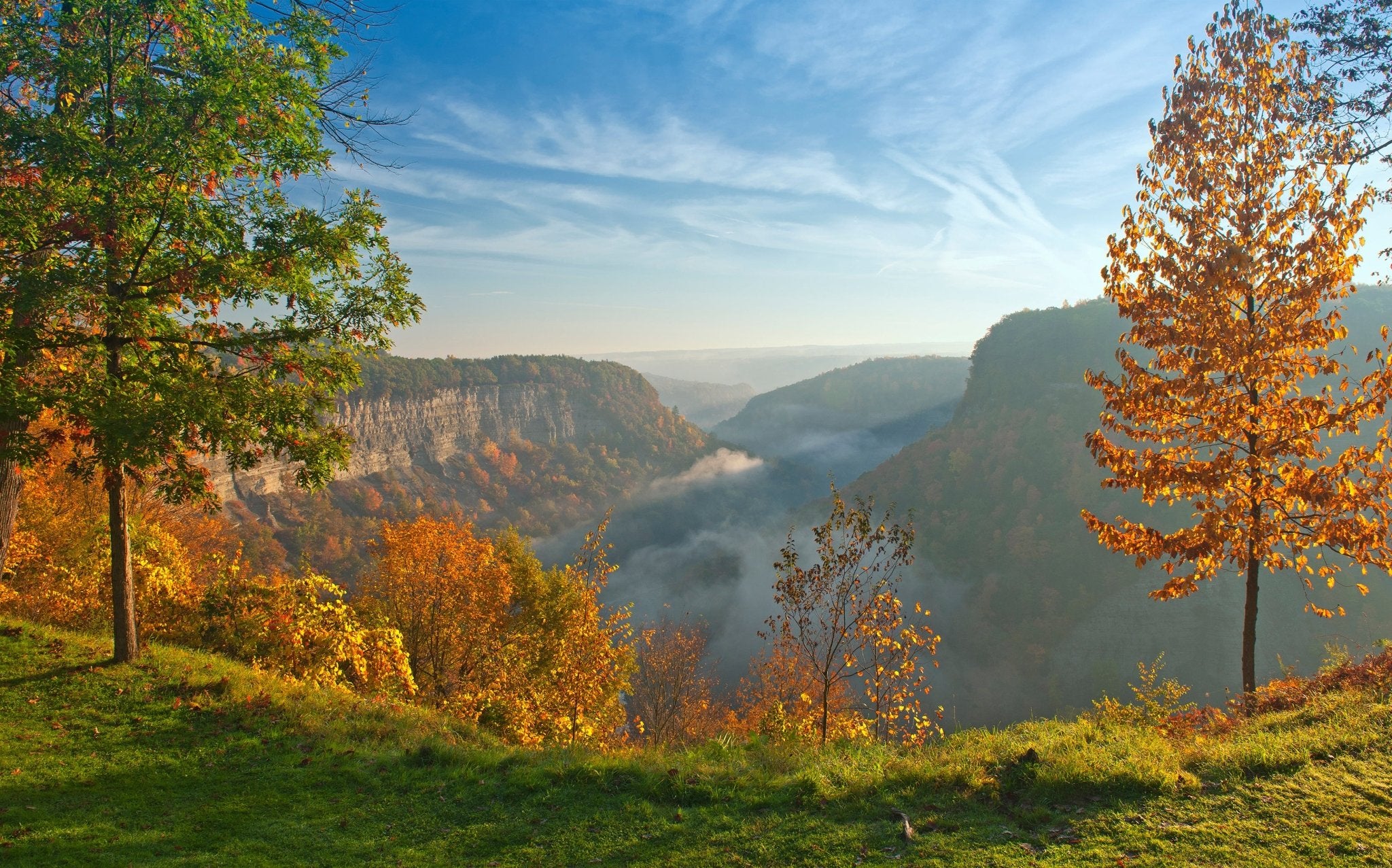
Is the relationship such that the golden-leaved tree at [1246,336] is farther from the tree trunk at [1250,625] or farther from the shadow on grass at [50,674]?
the shadow on grass at [50,674]

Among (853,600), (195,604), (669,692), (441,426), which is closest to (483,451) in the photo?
(441,426)

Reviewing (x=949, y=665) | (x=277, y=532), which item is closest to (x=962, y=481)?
(x=949, y=665)

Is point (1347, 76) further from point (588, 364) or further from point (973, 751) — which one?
point (588, 364)

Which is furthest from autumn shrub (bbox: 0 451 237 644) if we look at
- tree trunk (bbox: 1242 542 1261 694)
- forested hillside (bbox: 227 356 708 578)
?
forested hillside (bbox: 227 356 708 578)

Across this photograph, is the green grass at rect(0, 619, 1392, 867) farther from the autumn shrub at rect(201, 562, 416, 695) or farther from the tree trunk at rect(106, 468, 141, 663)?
the autumn shrub at rect(201, 562, 416, 695)

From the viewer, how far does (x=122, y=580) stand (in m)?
9.50

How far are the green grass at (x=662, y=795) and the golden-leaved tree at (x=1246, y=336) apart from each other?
2224 mm

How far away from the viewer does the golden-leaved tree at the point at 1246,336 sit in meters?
8.01

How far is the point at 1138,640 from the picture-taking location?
7394cm

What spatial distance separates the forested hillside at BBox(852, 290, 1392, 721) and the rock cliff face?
81.2 metres

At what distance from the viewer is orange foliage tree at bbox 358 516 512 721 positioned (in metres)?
22.5

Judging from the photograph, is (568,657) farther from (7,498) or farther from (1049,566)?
(1049,566)

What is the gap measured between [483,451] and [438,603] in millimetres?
121516

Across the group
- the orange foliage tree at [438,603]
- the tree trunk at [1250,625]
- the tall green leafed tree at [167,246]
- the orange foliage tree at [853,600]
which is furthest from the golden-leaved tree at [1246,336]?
the orange foliage tree at [438,603]
